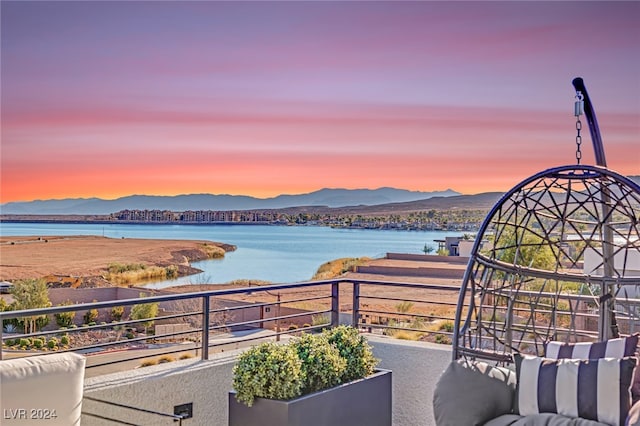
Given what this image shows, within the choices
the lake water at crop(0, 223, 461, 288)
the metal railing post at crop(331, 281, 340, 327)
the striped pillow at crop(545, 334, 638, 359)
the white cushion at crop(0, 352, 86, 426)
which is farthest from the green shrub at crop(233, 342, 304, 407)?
the lake water at crop(0, 223, 461, 288)

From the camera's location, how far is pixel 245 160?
13.5 metres

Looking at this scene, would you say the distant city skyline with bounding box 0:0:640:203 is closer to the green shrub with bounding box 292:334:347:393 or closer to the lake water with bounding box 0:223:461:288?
the green shrub with bounding box 292:334:347:393

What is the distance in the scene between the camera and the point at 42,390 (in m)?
2.94

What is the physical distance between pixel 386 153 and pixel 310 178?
5.18ft

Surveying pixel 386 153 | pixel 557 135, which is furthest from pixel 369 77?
pixel 386 153

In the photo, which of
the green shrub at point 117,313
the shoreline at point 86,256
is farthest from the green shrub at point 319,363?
the shoreline at point 86,256

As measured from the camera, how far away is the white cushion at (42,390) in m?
2.83

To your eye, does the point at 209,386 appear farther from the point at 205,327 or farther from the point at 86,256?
the point at 86,256

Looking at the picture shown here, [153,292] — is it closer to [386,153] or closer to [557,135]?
[386,153]

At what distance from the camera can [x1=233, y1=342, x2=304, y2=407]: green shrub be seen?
11.4 feet

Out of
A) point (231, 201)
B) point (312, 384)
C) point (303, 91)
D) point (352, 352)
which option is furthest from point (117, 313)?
point (312, 384)

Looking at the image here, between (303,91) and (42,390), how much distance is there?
6782mm

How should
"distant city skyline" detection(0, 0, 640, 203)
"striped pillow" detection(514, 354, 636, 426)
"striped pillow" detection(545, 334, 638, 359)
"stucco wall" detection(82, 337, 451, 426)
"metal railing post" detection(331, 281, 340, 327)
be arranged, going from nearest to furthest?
"striped pillow" detection(514, 354, 636, 426)
"striped pillow" detection(545, 334, 638, 359)
"stucco wall" detection(82, 337, 451, 426)
"metal railing post" detection(331, 281, 340, 327)
"distant city skyline" detection(0, 0, 640, 203)

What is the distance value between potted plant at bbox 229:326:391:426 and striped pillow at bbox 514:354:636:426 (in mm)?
857
